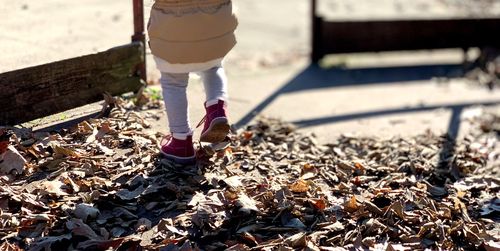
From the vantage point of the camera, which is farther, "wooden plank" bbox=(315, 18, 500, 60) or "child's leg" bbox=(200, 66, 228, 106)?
"wooden plank" bbox=(315, 18, 500, 60)

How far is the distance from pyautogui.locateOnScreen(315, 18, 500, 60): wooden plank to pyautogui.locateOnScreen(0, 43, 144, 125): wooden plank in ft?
11.6

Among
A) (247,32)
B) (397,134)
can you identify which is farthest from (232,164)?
(247,32)

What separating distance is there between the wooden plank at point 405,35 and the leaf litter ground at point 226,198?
140 inches

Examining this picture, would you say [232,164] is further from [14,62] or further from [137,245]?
[14,62]

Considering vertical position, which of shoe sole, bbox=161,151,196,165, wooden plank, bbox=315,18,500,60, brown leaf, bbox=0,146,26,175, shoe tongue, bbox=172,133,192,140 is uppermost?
shoe tongue, bbox=172,133,192,140

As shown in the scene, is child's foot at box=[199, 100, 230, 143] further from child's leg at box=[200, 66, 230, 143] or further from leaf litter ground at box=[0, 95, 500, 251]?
leaf litter ground at box=[0, 95, 500, 251]

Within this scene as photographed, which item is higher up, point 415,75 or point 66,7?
point 66,7

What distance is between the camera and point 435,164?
16.1 ft

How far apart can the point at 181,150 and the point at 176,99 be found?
0.29m

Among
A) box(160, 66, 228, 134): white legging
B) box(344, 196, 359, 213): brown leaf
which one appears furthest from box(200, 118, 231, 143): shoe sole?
box(344, 196, 359, 213): brown leaf

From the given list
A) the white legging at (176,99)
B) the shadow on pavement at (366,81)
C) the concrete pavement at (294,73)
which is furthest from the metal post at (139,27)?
the white legging at (176,99)

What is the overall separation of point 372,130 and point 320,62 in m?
2.52

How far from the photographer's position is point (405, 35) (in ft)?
28.1

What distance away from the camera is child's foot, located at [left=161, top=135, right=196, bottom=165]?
409cm
